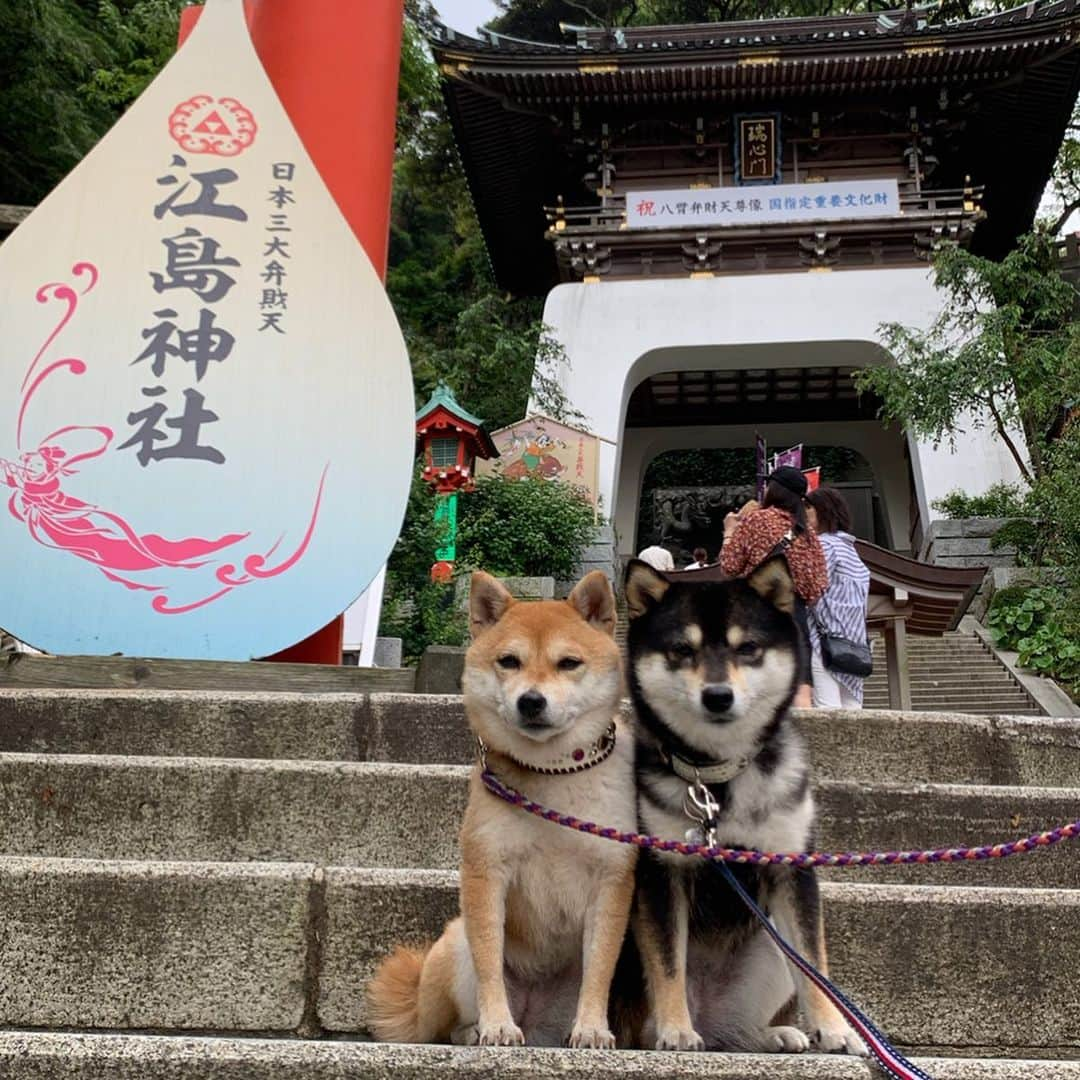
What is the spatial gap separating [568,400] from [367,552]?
395 inches

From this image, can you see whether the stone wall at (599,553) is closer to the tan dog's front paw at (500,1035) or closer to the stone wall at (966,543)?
the stone wall at (966,543)

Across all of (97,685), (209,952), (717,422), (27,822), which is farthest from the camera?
(717,422)

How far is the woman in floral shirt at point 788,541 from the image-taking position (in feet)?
14.3

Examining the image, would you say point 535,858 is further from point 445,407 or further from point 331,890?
point 445,407

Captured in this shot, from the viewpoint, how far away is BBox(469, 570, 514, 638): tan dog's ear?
2395 mm

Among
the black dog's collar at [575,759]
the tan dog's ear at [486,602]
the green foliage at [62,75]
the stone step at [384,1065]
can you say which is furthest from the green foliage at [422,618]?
the stone step at [384,1065]

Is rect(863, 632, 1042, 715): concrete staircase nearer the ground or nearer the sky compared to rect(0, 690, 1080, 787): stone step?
nearer the sky

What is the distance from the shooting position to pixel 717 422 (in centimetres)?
2012

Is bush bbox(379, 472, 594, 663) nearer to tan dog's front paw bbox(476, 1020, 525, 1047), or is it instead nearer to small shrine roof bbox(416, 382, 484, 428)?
small shrine roof bbox(416, 382, 484, 428)

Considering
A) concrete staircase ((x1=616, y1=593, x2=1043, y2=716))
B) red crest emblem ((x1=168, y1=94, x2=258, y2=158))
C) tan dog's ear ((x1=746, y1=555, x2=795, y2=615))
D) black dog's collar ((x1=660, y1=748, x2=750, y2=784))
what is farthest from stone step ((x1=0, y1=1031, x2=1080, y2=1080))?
concrete staircase ((x1=616, y1=593, x2=1043, y2=716))

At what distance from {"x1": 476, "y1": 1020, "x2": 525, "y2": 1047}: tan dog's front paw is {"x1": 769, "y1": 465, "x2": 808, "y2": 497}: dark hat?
3.05 meters

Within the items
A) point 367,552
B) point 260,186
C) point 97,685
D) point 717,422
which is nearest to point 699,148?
point 717,422

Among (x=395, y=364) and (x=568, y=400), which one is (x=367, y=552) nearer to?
(x=395, y=364)

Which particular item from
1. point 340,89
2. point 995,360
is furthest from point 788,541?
point 995,360
